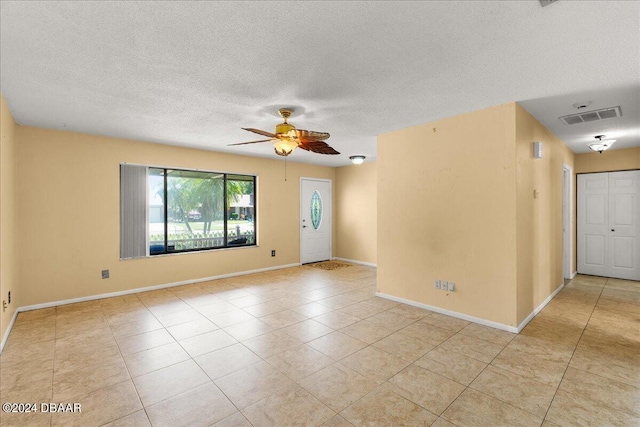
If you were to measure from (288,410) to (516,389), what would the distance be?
5.64 feet

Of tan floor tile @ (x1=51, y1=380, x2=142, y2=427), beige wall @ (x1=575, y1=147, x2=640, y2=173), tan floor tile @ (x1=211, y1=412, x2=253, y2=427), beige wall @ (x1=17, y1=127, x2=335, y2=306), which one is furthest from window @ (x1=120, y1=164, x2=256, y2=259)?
beige wall @ (x1=575, y1=147, x2=640, y2=173)

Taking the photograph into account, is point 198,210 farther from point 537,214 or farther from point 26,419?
point 537,214

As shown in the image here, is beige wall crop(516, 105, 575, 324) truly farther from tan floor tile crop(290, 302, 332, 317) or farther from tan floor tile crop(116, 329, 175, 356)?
tan floor tile crop(116, 329, 175, 356)

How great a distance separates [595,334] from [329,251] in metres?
5.55

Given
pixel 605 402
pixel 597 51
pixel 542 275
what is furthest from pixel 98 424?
pixel 542 275

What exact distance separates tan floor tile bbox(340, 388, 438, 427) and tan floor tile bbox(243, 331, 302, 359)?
1.04 metres

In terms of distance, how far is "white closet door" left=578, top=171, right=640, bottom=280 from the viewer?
551 centimetres

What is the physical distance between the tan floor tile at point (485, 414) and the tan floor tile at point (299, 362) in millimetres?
1057

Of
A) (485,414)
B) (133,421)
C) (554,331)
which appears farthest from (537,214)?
(133,421)

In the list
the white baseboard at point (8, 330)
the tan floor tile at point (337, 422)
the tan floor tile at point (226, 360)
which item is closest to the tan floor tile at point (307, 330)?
the tan floor tile at point (226, 360)

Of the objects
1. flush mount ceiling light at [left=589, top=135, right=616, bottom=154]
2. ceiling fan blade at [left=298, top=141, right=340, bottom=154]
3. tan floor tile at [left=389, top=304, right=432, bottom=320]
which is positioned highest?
flush mount ceiling light at [left=589, top=135, right=616, bottom=154]

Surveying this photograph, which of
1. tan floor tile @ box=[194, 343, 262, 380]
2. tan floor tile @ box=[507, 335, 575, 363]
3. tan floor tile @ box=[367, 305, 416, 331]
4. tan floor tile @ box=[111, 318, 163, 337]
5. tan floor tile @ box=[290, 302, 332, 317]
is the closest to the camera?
tan floor tile @ box=[194, 343, 262, 380]

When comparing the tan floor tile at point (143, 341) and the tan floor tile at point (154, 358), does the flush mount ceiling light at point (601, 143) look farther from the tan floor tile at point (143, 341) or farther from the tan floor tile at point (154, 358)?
the tan floor tile at point (143, 341)

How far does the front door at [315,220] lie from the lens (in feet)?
24.6
